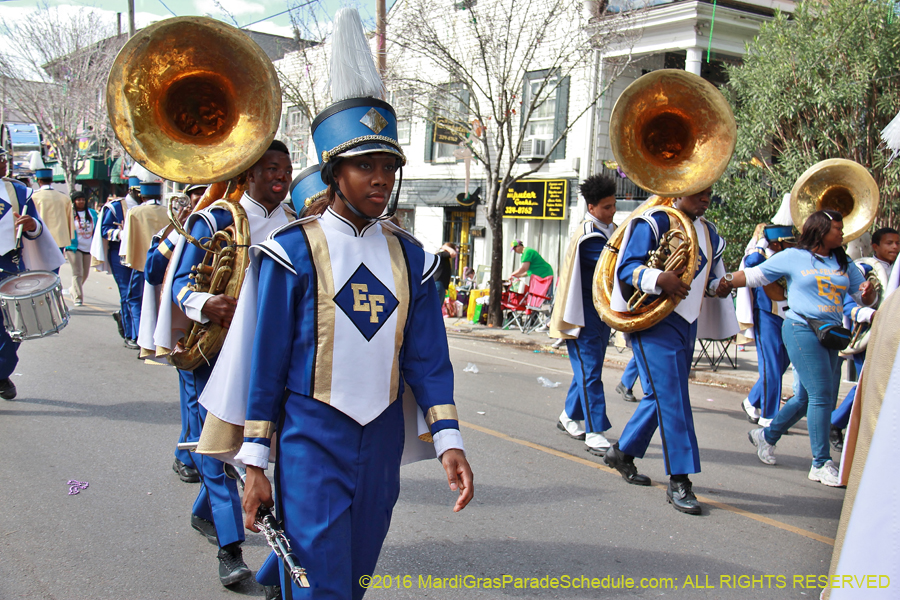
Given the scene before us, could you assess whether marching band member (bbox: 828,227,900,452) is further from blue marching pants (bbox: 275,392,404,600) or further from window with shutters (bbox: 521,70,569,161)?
window with shutters (bbox: 521,70,569,161)

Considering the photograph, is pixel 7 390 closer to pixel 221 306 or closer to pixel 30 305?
pixel 30 305

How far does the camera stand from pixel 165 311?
397 centimetres

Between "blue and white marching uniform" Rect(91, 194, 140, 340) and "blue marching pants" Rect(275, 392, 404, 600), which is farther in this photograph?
"blue and white marching uniform" Rect(91, 194, 140, 340)

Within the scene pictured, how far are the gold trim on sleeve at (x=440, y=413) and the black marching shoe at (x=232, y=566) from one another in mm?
1532

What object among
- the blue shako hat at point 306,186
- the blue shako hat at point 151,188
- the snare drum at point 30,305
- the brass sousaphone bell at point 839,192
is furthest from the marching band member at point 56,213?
the brass sousaphone bell at point 839,192

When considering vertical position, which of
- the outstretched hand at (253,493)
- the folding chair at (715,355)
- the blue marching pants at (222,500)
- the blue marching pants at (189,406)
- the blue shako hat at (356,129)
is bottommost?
the folding chair at (715,355)

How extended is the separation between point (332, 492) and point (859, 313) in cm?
462

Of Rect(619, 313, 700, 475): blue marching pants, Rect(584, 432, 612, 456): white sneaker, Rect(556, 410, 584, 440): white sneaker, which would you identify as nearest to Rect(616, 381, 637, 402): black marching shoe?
Rect(556, 410, 584, 440): white sneaker

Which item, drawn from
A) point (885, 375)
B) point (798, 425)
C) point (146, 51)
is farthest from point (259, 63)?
point (798, 425)

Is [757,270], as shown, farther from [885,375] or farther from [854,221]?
[885,375]

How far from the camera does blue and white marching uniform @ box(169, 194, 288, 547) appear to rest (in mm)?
3555

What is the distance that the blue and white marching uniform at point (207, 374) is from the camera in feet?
11.7

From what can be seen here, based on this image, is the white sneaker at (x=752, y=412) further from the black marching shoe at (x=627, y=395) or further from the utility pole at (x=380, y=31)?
the utility pole at (x=380, y=31)

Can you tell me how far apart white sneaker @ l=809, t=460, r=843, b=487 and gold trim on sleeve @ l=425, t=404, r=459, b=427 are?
4.03m
